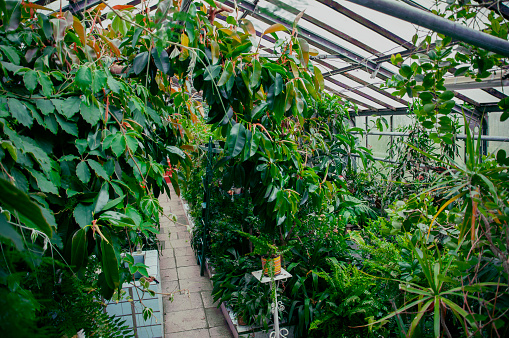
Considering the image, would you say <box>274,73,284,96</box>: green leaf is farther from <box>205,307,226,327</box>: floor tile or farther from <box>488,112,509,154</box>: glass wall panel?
<box>488,112,509,154</box>: glass wall panel

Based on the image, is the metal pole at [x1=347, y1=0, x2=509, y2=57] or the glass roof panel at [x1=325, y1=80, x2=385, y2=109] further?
the glass roof panel at [x1=325, y1=80, x2=385, y2=109]

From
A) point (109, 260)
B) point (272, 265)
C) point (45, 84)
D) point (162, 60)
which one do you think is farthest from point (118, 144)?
point (272, 265)

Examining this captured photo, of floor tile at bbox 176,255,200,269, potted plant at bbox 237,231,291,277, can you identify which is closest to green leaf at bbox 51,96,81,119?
potted plant at bbox 237,231,291,277

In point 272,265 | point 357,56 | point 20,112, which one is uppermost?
point 357,56

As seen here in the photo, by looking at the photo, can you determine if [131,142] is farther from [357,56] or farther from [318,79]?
[357,56]

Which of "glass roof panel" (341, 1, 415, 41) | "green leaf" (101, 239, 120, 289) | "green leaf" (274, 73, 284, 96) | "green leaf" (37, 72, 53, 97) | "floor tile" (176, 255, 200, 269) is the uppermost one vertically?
"glass roof panel" (341, 1, 415, 41)

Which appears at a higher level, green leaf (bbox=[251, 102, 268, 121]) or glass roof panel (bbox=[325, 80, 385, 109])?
glass roof panel (bbox=[325, 80, 385, 109])

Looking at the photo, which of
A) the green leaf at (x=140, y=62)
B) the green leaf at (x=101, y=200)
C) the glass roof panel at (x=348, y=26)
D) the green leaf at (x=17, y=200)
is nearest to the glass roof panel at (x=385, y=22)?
the glass roof panel at (x=348, y=26)

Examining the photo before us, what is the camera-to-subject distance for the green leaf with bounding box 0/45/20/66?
0.97m

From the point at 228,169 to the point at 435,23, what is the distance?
140 centimetres

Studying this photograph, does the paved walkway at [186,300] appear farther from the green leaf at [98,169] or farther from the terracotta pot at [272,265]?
the green leaf at [98,169]

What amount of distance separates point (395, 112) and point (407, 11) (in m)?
7.16

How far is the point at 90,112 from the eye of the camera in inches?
39.8

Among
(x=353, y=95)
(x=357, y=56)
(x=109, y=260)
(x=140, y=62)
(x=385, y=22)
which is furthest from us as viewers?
(x=353, y=95)
